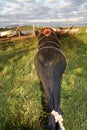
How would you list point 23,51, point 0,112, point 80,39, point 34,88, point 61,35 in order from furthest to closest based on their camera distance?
1. point 80,39
2. point 23,51
3. point 61,35
4. point 34,88
5. point 0,112

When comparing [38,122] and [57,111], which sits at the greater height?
[57,111]

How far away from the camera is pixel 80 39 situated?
25.9 m

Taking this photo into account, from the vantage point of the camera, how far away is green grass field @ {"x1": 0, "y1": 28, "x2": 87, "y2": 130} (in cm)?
1323

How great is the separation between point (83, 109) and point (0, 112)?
350cm

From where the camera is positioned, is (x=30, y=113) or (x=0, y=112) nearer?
(x=30, y=113)

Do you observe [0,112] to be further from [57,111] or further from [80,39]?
[80,39]

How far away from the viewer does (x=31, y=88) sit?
666 inches

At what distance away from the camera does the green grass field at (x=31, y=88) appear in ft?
43.4

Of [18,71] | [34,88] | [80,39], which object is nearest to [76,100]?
[34,88]

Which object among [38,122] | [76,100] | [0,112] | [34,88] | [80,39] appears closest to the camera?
[38,122]

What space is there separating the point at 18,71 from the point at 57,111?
10.5 m

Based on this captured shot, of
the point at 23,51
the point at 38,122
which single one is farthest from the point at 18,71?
the point at 38,122

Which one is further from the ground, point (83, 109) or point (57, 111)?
point (57, 111)

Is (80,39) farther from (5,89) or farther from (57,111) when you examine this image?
(57,111)
